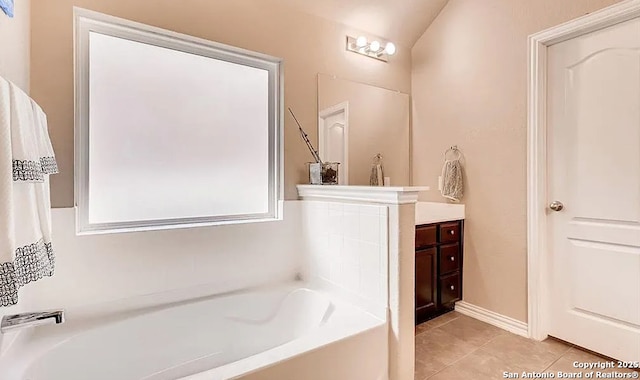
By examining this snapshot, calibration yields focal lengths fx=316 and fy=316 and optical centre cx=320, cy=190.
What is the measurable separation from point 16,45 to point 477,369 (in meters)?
2.83

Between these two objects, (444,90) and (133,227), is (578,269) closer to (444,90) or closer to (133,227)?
(444,90)

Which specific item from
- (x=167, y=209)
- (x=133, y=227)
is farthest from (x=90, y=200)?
(x=167, y=209)

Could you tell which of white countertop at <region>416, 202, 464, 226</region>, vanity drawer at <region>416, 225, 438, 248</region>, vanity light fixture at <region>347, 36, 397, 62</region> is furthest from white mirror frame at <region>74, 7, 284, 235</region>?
white countertop at <region>416, 202, 464, 226</region>

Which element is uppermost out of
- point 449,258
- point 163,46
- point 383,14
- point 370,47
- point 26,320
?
point 383,14

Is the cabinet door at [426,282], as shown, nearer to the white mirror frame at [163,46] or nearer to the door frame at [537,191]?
the door frame at [537,191]

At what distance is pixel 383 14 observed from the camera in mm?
2648

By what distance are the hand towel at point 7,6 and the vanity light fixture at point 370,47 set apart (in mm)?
2017

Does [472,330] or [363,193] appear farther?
[472,330]

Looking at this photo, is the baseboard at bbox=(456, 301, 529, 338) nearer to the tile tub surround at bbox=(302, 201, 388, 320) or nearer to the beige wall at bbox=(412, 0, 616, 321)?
the beige wall at bbox=(412, 0, 616, 321)

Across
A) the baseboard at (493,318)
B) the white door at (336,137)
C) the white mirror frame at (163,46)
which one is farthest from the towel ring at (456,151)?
the white mirror frame at (163,46)

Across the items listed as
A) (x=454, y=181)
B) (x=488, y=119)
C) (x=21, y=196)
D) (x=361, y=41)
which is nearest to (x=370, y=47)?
(x=361, y=41)

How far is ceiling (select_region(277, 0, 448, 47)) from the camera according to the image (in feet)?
7.75

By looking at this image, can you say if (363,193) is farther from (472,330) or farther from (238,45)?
(472,330)

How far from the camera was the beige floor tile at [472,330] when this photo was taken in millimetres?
2243
